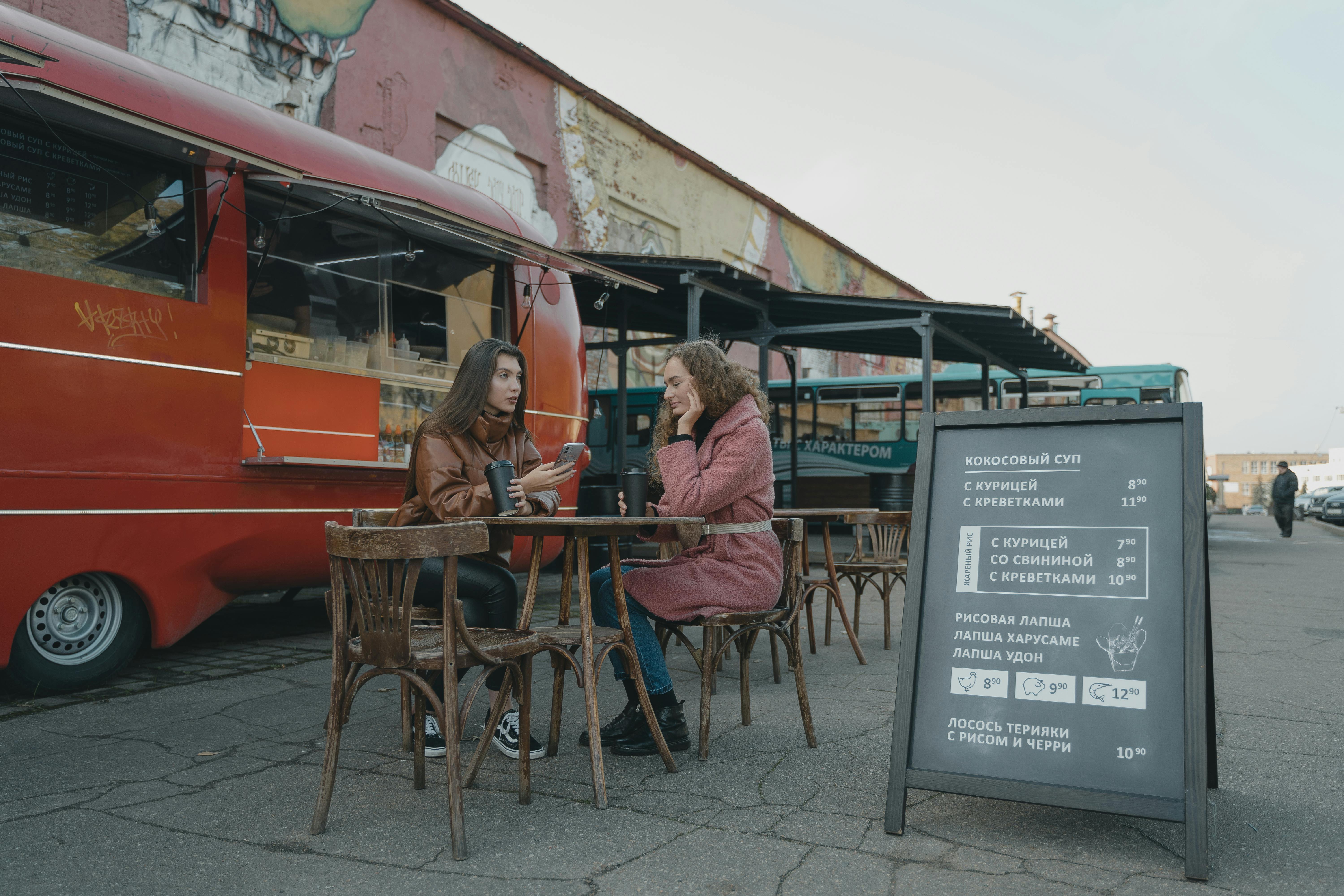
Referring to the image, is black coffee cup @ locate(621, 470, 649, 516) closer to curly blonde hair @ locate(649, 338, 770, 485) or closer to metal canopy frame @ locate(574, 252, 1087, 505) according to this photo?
curly blonde hair @ locate(649, 338, 770, 485)

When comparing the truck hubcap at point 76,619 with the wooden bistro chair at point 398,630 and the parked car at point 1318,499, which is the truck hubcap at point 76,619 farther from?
the parked car at point 1318,499

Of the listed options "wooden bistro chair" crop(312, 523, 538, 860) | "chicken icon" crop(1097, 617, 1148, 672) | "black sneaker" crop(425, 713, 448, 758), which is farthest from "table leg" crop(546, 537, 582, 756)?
"chicken icon" crop(1097, 617, 1148, 672)

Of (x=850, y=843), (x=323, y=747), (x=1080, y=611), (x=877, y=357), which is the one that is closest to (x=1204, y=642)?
(x=1080, y=611)

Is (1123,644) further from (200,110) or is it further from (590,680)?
(200,110)

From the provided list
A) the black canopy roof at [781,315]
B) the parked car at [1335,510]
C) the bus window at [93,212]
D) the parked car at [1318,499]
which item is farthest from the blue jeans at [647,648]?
the parked car at [1318,499]

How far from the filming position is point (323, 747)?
12.7 ft

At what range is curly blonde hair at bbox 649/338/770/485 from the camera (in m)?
3.92

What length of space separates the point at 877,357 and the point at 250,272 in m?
28.2

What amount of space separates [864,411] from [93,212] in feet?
45.4

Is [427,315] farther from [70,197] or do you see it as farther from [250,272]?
[70,197]

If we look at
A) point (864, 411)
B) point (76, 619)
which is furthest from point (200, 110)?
point (864, 411)

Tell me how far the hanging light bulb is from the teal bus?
35.9ft

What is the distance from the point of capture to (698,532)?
3.69 meters

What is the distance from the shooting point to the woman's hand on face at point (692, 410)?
12.9 ft
